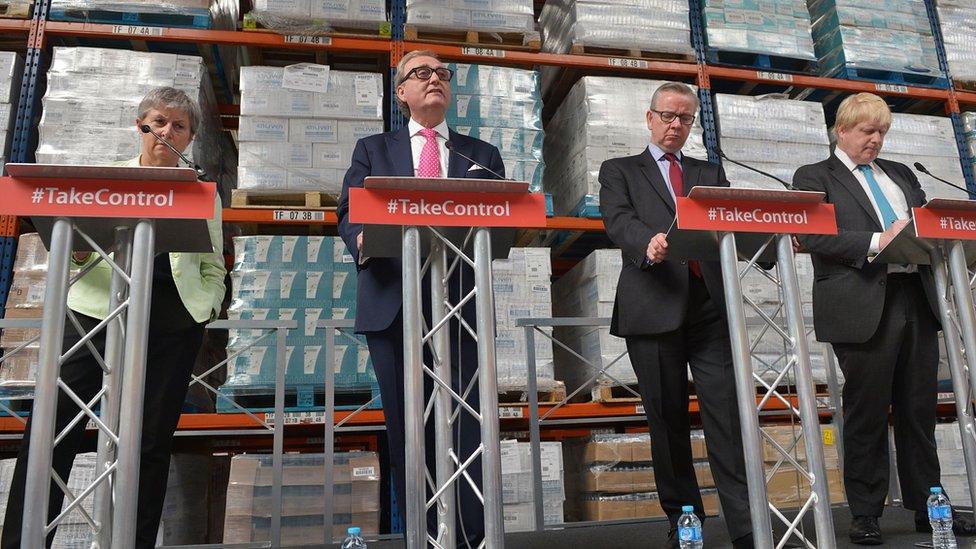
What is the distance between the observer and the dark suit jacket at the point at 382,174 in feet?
7.89

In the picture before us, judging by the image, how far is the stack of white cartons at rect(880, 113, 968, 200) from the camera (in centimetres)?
572

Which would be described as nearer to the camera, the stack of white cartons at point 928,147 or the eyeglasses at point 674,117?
the eyeglasses at point 674,117

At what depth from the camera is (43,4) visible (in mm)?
5055

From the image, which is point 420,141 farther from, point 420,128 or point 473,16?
point 473,16

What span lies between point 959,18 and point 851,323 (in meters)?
4.70

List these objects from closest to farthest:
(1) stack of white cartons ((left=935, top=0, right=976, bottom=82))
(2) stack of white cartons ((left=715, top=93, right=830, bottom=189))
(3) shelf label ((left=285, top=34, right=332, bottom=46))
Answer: (3) shelf label ((left=285, top=34, right=332, bottom=46)), (2) stack of white cartons ((left=715, top=93, right=830, bottom=189)), (1) stack of white cartons ((left=935, top=0, right=976, bottom=82))

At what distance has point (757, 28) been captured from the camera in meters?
5.78

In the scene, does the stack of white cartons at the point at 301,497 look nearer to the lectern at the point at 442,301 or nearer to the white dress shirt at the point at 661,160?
the lectern at the point at 442,301

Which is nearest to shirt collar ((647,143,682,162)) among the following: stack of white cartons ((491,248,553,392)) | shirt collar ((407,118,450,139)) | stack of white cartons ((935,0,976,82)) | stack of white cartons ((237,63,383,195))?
shirt collar ((407,118,450,139))

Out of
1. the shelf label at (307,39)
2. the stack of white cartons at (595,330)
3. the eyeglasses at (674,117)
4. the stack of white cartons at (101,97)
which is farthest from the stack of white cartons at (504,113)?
the eyeglasses at (674,117)

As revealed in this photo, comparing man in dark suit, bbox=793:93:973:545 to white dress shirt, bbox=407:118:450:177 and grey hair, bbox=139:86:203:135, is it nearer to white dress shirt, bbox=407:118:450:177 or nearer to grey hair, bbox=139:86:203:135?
white dress shirt, bbox=407:118:450:177

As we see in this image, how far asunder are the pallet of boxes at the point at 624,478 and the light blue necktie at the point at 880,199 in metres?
2.06

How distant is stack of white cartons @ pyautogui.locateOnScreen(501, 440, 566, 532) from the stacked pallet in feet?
3.19

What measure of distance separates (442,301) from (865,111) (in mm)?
2112
